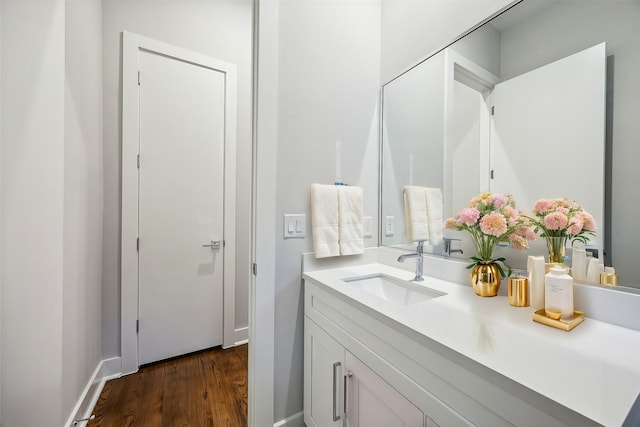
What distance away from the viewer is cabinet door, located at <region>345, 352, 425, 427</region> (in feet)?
2.48

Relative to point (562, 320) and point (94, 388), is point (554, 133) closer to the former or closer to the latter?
point (562, 320)

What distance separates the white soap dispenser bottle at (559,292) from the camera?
0.76 m

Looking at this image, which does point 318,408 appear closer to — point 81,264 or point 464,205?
point 464,205

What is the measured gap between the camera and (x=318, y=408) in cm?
120

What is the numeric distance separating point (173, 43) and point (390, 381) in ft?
8.47

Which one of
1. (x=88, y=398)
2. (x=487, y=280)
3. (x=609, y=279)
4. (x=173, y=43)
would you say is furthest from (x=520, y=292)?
(x=173, y=43)

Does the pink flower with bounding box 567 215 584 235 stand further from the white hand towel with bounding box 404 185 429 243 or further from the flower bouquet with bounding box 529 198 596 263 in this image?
the white hand towel with bounding box 404 185 429 243

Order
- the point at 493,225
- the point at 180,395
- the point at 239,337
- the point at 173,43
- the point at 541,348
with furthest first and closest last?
the point at 239,337
the point at 173,43
the point at 180,395
the point at 493,225
the point at 541,348

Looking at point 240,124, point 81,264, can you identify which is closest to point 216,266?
point 81,264

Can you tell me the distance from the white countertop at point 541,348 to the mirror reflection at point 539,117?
262 mm

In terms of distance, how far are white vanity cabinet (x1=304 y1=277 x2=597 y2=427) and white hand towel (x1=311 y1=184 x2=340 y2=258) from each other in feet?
0.62

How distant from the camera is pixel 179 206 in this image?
2070 millimetres

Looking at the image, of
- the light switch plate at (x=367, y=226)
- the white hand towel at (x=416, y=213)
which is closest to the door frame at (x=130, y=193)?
the light switch plate at (x=367, y=226)

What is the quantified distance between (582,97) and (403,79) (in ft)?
2.74
